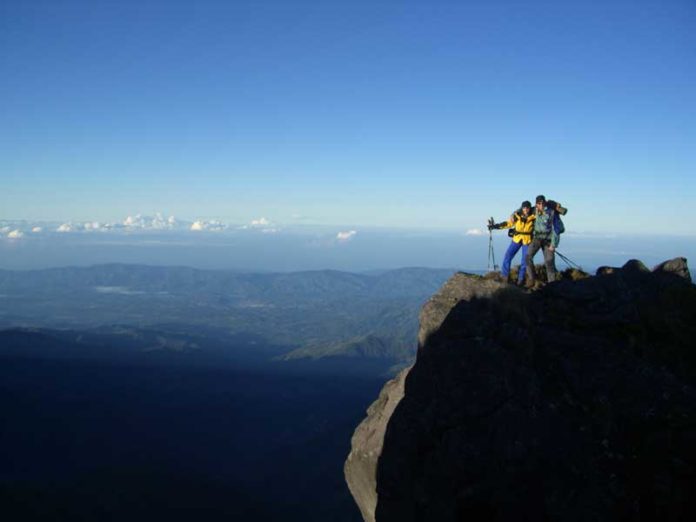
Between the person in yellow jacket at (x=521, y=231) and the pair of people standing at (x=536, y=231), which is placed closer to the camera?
the pair of people standing at (x=536, y=231)

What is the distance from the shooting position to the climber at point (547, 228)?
992 inches

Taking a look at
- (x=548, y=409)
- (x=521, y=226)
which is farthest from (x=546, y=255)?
(x=548, y=409)

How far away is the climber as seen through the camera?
2520 centimetres

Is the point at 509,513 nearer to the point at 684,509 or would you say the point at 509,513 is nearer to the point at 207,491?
the point at 684,509

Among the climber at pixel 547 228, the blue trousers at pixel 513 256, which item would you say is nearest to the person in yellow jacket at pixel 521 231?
the blue trousers at pixel 513 256

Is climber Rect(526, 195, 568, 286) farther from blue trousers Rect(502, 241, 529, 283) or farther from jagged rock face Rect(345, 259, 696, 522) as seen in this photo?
jagged rock face Rect(345, 259, 696, 522)

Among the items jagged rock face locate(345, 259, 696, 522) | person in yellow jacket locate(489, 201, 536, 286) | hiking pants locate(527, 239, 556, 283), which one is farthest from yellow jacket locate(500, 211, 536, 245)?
jagged rock face locate(345, 259, 696, 522)

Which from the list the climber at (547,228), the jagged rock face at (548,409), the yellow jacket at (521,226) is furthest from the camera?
the yellow jacket at (521,226)

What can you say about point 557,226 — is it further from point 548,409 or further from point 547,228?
point 548,409

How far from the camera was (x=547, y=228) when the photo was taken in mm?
25250

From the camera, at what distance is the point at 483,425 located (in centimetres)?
1697

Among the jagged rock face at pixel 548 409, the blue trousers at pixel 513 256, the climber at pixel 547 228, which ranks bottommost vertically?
the jagged rock face at pixel 548 409

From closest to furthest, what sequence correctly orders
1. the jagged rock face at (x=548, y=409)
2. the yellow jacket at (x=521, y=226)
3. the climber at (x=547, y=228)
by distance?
the jagged rock face at (x=548, y=409)
the climber at (x=547, y=228)
the yellow jacket at (x=521, y=226)

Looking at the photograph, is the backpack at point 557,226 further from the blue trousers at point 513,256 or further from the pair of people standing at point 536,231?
the blue trousers at point 513,256
